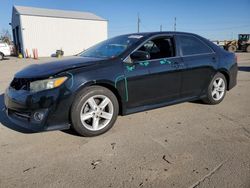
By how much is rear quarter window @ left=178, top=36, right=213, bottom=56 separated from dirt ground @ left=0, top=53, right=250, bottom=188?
1275 millimetres

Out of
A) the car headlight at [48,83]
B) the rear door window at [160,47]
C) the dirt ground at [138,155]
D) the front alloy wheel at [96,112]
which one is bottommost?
the dirt ground at [138,155]

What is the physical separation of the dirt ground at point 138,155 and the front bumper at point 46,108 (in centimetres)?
28

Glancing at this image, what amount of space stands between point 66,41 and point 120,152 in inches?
1231

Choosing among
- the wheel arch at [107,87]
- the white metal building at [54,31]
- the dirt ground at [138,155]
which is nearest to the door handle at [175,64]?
the dirt ground at [138,155]

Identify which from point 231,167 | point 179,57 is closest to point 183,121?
point 179,57

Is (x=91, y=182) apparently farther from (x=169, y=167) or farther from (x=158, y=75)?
(x=158, y=75)

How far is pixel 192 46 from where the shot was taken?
4.76 metres

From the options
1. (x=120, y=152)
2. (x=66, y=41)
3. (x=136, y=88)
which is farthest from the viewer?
(x=66, y=41)

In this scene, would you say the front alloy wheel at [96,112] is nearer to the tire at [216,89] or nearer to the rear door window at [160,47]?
the rear door window at [160,47]

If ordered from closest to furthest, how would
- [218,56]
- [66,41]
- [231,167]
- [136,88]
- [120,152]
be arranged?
[231,167]
[120,152]
[136,88]
[218,56]
[66,41]

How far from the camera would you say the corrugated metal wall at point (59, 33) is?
2952cm

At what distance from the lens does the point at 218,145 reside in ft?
10.7

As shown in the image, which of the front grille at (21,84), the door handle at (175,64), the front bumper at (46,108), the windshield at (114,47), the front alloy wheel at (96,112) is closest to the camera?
the front bumper at (46,108)

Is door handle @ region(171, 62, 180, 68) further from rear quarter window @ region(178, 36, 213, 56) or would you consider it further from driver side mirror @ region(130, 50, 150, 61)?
driver side mirror @ region(130, 50, 150, 61)
